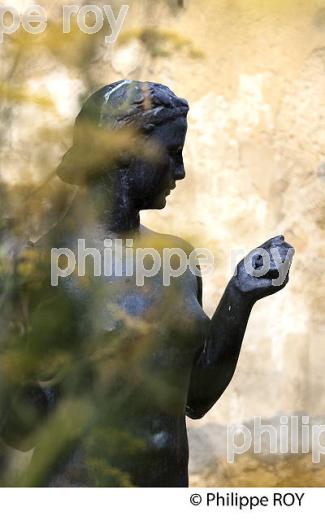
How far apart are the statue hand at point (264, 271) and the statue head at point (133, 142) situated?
0.62 ft

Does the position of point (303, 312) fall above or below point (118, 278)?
below

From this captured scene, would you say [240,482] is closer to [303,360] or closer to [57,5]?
[303,360]

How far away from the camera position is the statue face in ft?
8.90

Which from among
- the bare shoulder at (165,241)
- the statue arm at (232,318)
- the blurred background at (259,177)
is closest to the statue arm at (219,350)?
the statue arm at (232,318)

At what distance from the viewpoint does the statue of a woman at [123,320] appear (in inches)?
104

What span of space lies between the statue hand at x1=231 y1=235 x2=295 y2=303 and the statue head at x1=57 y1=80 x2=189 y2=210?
0.62 feet

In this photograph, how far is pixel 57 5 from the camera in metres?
4.89

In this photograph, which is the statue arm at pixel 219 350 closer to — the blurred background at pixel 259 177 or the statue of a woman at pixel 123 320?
the statue of a woman at pixel 123 320

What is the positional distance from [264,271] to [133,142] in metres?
0.29

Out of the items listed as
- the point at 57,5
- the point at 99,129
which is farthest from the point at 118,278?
the point at 57,5

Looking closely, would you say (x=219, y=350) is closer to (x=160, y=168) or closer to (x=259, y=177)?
(x=160, y=168)

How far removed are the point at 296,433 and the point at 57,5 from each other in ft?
5.92

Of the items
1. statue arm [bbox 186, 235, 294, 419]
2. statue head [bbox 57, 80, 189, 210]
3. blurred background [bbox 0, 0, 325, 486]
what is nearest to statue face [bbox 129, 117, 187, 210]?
statue head [bbox 57, 80, 189, 210]

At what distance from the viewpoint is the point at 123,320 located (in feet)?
8.77
